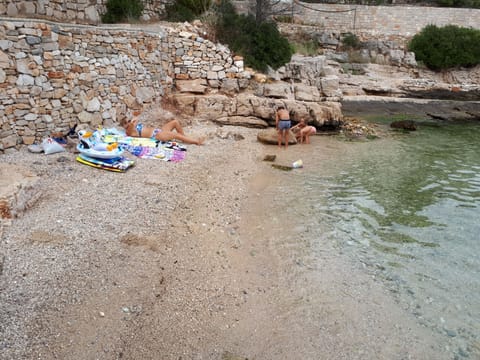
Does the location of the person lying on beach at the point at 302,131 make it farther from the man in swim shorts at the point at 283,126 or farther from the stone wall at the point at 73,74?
the stone wall at the point at 73,74

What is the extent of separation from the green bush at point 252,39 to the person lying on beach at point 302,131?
4.63 meters

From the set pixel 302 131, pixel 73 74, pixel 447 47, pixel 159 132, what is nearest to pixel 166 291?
pixel 159 132

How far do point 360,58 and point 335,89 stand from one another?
1079 centimetres

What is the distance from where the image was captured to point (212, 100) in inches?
545

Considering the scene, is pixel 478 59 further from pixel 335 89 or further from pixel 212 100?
pixel 212 100

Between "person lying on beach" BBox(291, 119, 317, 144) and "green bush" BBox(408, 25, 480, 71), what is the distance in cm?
2026

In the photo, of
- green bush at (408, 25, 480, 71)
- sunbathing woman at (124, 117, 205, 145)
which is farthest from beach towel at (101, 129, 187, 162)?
green bush at (408, 25, 480, 71)

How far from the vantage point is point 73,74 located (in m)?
9.58

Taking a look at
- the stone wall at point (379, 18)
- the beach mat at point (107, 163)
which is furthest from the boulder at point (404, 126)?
the stone wall at point (379, 18)

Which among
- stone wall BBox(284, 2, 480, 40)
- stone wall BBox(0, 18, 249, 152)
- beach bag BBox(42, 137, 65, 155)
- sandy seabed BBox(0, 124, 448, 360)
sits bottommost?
sandy seabed BBox(0, 124, 448, 360)

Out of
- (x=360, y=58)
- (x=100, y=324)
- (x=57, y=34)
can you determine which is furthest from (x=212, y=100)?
(x=360, y=58)

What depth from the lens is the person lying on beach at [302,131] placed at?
12.7 metres

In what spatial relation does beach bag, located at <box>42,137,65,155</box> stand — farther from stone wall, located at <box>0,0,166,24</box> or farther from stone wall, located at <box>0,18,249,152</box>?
stone wall, located at <box>0,0,166,24</box>

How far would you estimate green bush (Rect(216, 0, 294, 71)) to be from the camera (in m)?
15.6
